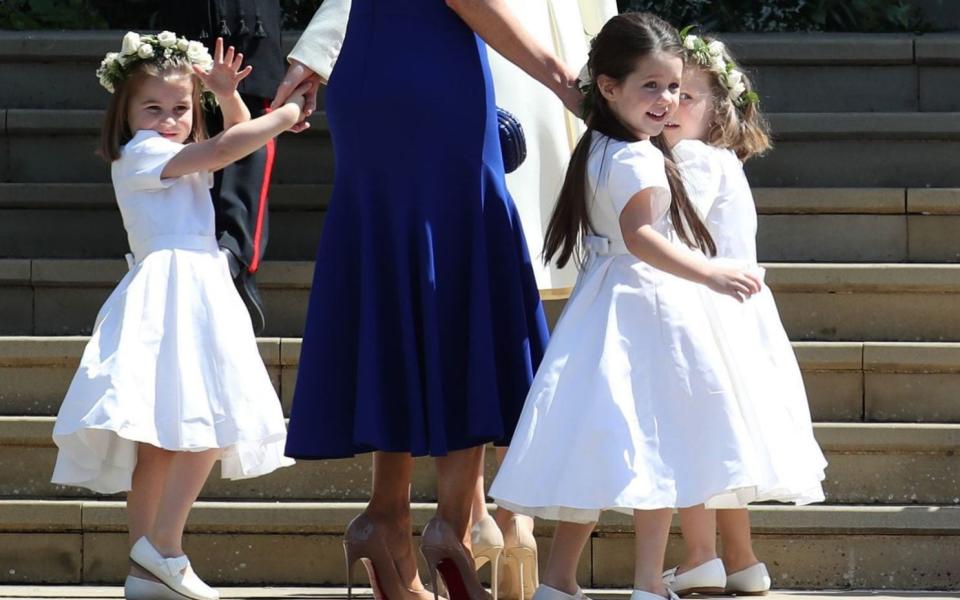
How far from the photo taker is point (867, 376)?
540 cm

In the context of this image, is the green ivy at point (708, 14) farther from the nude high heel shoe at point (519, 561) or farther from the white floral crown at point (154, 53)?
the nude high heel shoe at point (519, 561)

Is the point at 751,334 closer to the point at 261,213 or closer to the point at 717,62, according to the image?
the point at 717,62

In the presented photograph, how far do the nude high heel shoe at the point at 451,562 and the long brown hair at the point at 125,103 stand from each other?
161 cm

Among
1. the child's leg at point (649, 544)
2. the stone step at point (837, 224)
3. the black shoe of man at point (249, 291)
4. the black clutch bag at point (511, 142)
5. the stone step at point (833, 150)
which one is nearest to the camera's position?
the child's leg at point (649, 544)

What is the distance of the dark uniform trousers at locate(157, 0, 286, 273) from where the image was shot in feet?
18.1

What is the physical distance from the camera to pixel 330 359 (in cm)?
406

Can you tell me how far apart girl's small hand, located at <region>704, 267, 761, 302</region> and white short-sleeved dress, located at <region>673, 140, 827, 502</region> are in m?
0.04

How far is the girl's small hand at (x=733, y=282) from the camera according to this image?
3.94 meters

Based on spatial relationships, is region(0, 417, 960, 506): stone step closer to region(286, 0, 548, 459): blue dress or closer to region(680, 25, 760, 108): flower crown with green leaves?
region(680, 25, 760, 108): flower crown with green leaves

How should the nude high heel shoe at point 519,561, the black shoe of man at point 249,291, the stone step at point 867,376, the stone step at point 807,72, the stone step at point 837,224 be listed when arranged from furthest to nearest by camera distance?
the stone step at point 807,72, the stone step at point 837,224, the black shoe of man at point 249,291, the stone step at point 867,376, the nude high heel shoe at point 519,561

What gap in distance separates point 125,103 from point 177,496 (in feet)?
3.59

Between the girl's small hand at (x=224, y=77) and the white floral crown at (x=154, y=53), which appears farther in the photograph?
the white floral crown at (x=154, y=53)

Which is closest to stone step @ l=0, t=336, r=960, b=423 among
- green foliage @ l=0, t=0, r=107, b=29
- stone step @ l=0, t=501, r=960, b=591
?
stone step @ l=0, t=501, r=960, b=591

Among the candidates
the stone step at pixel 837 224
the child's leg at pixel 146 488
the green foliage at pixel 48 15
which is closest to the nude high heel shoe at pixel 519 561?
the child's leg at pixel 146 488
